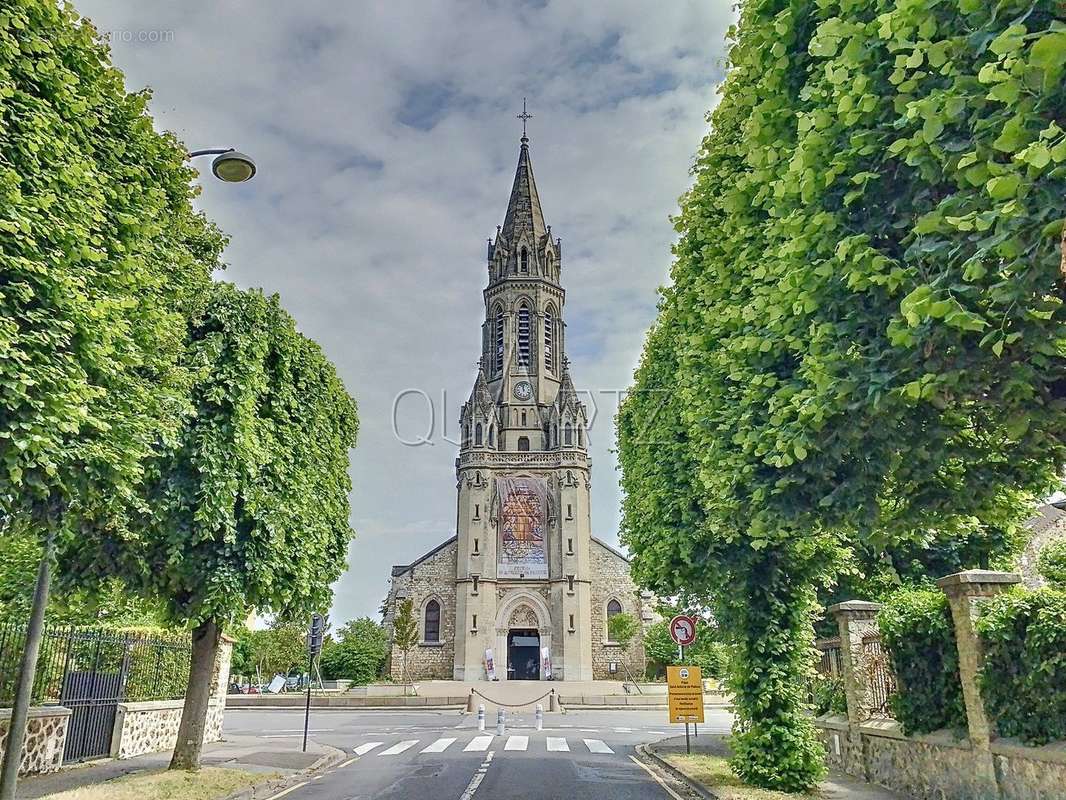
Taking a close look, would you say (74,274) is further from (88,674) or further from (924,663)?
(924,663)

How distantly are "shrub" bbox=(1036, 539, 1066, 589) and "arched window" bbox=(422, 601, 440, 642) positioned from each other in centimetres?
3833

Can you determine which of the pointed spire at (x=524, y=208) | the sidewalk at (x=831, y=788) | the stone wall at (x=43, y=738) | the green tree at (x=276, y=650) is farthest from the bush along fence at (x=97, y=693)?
the pointed spire at (x=524, y=208)

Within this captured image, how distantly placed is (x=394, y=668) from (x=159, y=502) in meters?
42.4

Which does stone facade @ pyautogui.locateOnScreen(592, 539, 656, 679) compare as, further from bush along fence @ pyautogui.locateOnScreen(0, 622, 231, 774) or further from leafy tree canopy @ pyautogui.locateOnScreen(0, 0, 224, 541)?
leafy tree canopy @ pyautogui.locateOnScreen(0, 0, 224, 541)

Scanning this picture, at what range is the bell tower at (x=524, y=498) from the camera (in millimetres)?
49750

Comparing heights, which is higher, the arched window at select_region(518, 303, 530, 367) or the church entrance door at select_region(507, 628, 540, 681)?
the arched window at select_region(518, 303, 530, 367)

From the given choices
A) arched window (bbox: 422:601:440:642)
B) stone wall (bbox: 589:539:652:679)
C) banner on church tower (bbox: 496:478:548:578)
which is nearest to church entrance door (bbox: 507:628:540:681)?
banner on church tower (bbox: 496:478:548:578)

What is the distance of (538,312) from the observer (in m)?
59.1

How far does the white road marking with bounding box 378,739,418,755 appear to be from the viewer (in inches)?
708

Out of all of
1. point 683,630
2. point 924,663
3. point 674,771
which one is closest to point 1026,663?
point 924,663

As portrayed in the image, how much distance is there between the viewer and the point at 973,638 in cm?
932

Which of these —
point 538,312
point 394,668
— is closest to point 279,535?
point 394,668

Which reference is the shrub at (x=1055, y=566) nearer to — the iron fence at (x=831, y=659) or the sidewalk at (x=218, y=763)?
the iron fence at (x=831, y=659)

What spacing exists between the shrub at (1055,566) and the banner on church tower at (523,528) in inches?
1333
